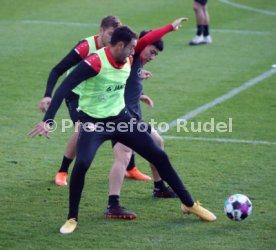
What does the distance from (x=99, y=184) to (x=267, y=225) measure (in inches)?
90.7

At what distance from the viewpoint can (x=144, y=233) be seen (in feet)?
26.0

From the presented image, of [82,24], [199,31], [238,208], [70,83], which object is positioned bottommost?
[238,208]

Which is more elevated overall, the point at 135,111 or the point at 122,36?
the point at 122,36

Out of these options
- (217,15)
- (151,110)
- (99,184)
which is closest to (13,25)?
(217,15)

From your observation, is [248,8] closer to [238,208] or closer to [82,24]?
[82,24]

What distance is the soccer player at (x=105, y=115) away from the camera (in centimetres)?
781

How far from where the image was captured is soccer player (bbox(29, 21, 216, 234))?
7.81m

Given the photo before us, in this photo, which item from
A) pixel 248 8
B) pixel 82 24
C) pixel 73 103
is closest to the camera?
pixel 73 103

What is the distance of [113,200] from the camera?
8.45 metres

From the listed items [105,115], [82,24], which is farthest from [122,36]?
[82,24]

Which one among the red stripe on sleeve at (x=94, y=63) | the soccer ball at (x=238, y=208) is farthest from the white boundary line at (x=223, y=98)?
the red stripe on sleeve at (x=94, y=63)

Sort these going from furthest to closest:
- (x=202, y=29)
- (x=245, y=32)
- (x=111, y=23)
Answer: (x=245, y=32) → (x=202, y=29) → (x=111, y=23)

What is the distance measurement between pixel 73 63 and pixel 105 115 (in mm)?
1086

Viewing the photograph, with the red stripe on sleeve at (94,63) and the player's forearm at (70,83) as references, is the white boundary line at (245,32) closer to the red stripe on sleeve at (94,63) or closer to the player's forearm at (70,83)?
the red stripe on sleeve at (94,63)
